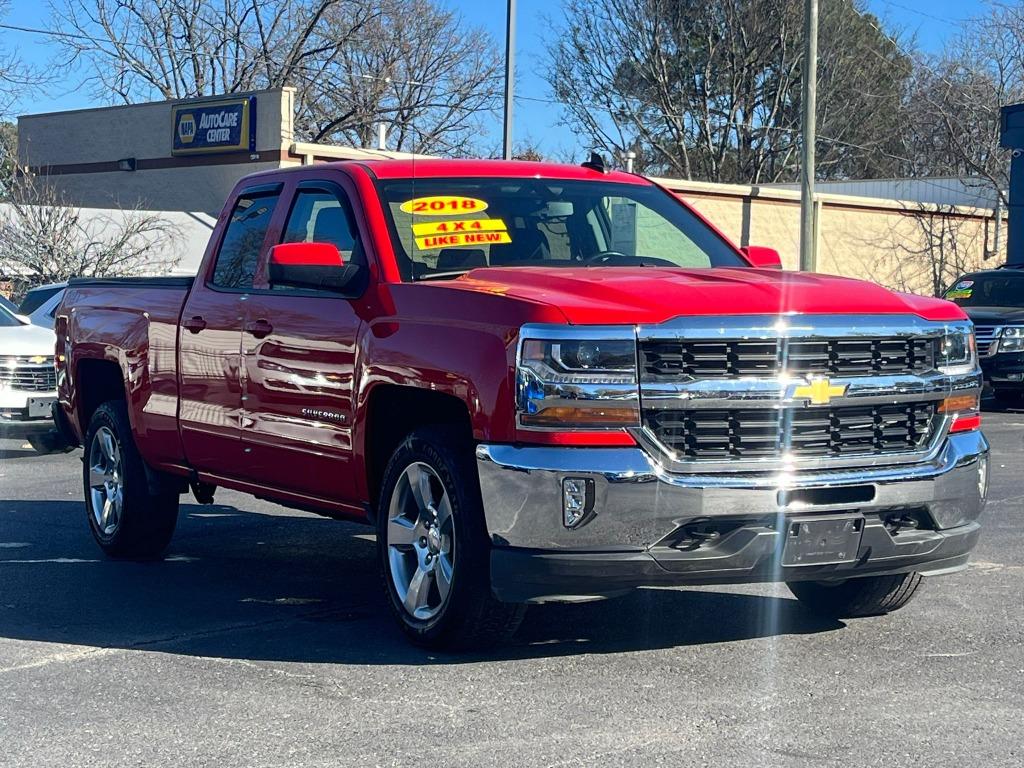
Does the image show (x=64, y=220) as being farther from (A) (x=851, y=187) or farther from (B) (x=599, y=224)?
(A) (x=851, y=187)

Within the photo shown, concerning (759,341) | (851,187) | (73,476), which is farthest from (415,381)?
(851,187)

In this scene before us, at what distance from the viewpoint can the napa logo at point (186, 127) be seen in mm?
30562

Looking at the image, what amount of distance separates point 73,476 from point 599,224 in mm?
6489

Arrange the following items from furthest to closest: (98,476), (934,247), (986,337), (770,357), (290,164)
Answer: (934,247) < (290,164) < (986,337) < (98,476) < (770,357)

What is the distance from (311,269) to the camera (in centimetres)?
618

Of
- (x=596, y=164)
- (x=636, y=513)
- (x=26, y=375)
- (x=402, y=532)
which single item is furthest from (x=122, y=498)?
(x=26, y=375)

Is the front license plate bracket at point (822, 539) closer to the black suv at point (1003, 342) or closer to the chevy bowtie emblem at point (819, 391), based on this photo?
the chevy bowtie emblem at point (819, 391)

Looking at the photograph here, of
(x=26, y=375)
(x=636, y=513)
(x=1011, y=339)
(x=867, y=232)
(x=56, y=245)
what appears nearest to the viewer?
(x=636, y=513)

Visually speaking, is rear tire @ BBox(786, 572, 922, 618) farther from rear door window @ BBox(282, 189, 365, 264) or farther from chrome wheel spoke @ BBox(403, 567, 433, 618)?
rear door window @ BBox(282, 189, 365, 264)

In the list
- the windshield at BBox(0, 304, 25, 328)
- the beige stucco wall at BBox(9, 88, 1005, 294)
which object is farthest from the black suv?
the windshield at BBox(0, 304, 25, 328)

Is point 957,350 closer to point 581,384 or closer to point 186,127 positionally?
point 581,384

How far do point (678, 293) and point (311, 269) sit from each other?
161 cm

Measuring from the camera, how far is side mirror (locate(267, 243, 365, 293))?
6.18 metres

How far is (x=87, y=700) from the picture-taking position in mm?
5184
